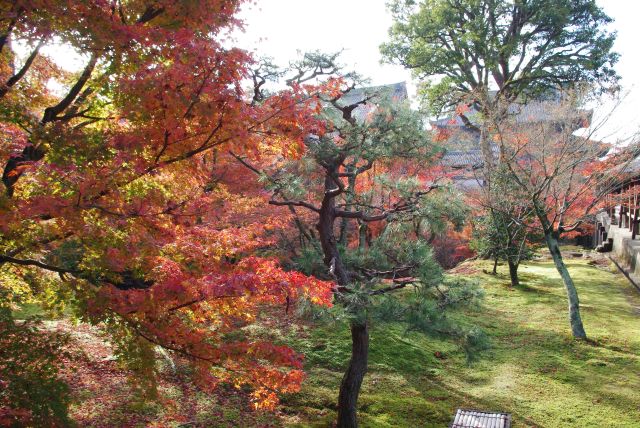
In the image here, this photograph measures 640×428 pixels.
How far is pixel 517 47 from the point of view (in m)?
19.0

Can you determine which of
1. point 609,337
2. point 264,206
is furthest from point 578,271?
point 264,206

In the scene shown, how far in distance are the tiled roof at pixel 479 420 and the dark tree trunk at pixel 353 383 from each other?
4.87ft

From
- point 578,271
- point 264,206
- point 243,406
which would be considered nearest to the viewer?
point 243,406

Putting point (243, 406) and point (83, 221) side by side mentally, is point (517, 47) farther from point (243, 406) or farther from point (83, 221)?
point (83, 221)

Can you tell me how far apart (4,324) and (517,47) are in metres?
19.1

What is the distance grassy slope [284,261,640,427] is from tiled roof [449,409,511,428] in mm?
1141

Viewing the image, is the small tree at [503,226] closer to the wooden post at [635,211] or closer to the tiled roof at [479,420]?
the wooden post at [635,211]

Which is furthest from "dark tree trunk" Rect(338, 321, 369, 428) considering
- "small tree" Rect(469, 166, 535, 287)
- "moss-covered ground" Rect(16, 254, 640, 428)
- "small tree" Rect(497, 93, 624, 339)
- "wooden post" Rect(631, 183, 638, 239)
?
"wooden post" Rect(631, 183, 638, 239)

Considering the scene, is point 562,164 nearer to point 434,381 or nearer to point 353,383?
point 434,381

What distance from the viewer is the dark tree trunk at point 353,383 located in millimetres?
7398

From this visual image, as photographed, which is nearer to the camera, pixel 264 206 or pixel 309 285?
pixel 309 285

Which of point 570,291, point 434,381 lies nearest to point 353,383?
point 434,381

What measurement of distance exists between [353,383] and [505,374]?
410 cm

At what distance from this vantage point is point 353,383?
7504 mm
